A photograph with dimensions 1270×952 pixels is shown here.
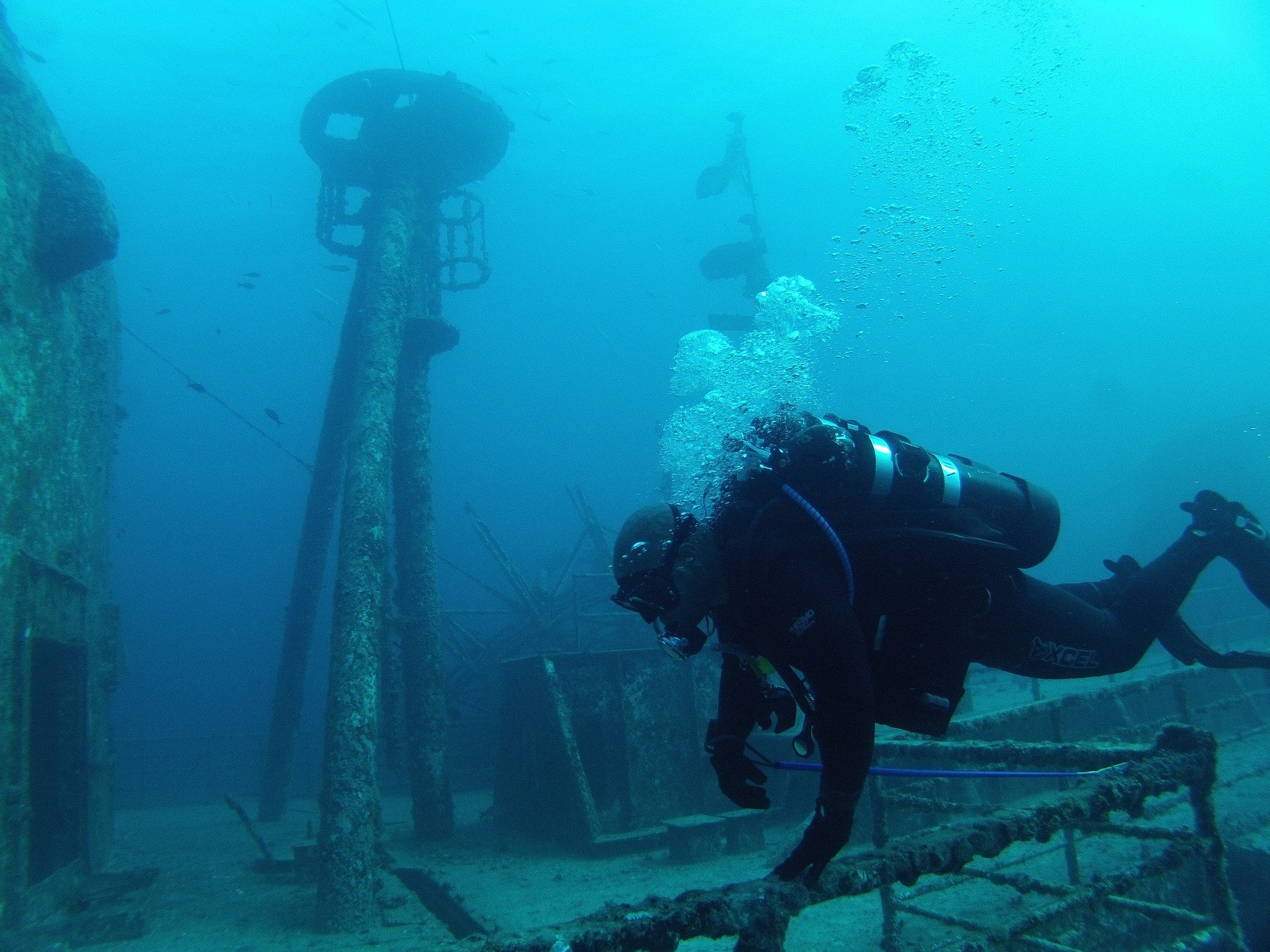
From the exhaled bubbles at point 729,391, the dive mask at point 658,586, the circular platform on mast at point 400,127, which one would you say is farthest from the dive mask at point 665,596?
the circular platform on mast at point 400,127

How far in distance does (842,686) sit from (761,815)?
6.98 metres

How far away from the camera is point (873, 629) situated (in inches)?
95.3

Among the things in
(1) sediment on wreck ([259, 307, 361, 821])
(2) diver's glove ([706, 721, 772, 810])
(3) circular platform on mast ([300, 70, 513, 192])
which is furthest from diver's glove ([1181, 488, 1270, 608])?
(3) circular platform on mast ([300, 70, 513, 192])

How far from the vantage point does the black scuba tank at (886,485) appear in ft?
7.82

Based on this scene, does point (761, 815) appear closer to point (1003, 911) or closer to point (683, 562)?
point (1003, 911)

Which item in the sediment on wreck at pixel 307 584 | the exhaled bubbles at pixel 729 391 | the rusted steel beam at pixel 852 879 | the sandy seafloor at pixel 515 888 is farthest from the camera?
the sediment on wreck at pixel 307 584

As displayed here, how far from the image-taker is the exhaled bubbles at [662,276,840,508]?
3.74m

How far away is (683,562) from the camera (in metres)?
2.43

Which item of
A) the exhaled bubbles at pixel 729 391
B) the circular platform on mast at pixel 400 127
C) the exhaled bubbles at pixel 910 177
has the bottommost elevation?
the exhaled bubbles at pixel 729 391

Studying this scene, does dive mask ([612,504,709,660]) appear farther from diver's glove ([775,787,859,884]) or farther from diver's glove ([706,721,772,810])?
diver's glove ([775,787,859,884])

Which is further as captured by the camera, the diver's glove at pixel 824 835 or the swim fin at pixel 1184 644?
the swim fin at pixel 1184 644

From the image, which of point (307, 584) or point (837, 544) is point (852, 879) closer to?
point (837, 544)

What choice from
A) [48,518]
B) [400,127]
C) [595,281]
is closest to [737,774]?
[48,518]

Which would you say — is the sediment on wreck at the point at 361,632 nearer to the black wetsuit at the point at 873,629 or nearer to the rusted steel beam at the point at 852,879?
the black wetsuit at the point at 873,629
